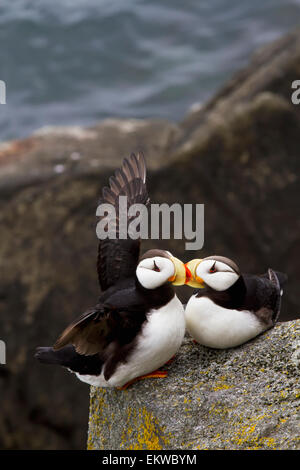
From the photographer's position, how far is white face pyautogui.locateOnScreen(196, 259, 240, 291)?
4082 millimetres

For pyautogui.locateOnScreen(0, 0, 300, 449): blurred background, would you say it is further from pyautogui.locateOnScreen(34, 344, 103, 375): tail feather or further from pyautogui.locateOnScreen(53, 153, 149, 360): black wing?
pyautogui.locateOnScreen(34, 344, 103, 375): tail feather

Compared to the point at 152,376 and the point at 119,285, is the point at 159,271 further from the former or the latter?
the point at 152,376

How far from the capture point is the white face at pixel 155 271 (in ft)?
12.8

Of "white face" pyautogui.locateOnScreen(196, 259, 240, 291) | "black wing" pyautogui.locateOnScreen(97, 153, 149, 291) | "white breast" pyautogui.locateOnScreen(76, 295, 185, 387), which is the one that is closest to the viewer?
"white breast" pyautogui.locateOnScreen(76, 295, 185, 387)

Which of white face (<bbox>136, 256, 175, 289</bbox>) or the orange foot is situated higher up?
white face (<bbox>136, 256, 175, 289</bbox>)

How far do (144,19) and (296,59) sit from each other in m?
11.9

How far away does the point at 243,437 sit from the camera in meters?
3.59

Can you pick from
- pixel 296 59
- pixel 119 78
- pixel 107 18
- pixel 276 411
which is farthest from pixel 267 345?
pixel 107 18

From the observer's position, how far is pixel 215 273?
409 centimetres
